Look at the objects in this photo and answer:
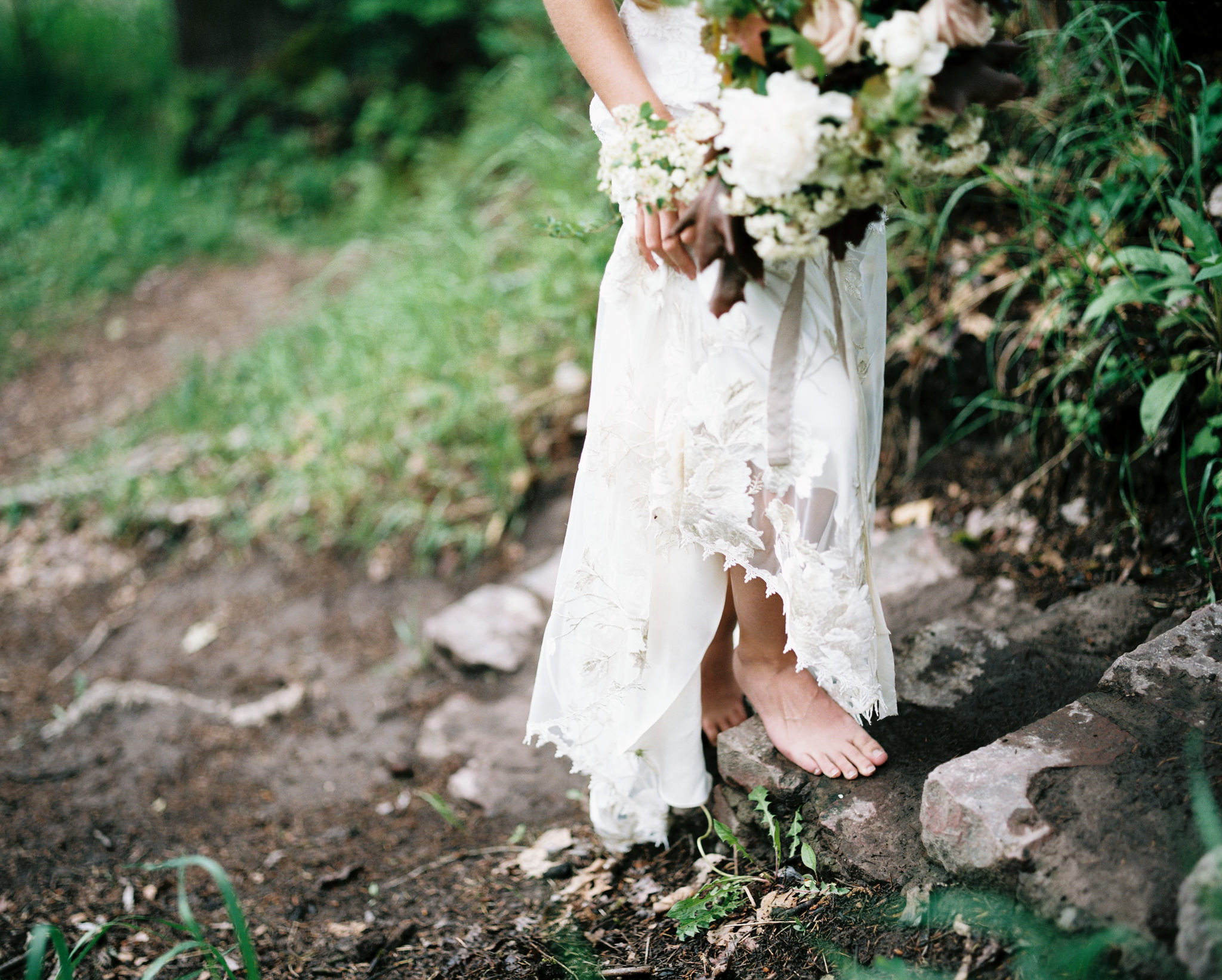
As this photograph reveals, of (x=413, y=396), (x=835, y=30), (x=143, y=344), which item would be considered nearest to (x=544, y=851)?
(x=835, y=30)

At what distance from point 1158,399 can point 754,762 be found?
1.20 m

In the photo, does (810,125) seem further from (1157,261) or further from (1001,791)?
(1157,261)

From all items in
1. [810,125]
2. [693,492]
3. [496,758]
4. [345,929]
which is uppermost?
[810,125]

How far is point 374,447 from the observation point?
3477 millimetres

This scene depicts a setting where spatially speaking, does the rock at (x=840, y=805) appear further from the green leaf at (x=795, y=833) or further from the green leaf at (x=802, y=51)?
the green leaf at (x=802, y=51)

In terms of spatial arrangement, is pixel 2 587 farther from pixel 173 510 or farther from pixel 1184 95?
pixel 1184 95

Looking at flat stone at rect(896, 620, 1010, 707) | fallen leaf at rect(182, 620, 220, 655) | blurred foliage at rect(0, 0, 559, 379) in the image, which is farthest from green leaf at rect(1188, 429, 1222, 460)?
blurred foliage at rect(0, 0, 559, 379)

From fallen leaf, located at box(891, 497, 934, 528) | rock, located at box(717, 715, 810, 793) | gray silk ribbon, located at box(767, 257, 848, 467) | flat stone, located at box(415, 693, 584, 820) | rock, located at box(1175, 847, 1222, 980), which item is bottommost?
fallen leaf, located at box(891, 497, 934, 528)

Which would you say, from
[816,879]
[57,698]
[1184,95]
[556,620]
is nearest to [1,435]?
[57,698]

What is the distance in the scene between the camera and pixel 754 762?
1.64 meters

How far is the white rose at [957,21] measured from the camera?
1039 millimetres

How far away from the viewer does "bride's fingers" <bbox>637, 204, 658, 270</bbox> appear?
1.33 metres

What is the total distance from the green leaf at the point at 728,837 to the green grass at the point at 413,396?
1.64 m

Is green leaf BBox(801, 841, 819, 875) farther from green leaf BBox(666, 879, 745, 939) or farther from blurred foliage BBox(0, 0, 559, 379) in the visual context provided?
blurred foliage BBox(0, 0, 559, 379)
